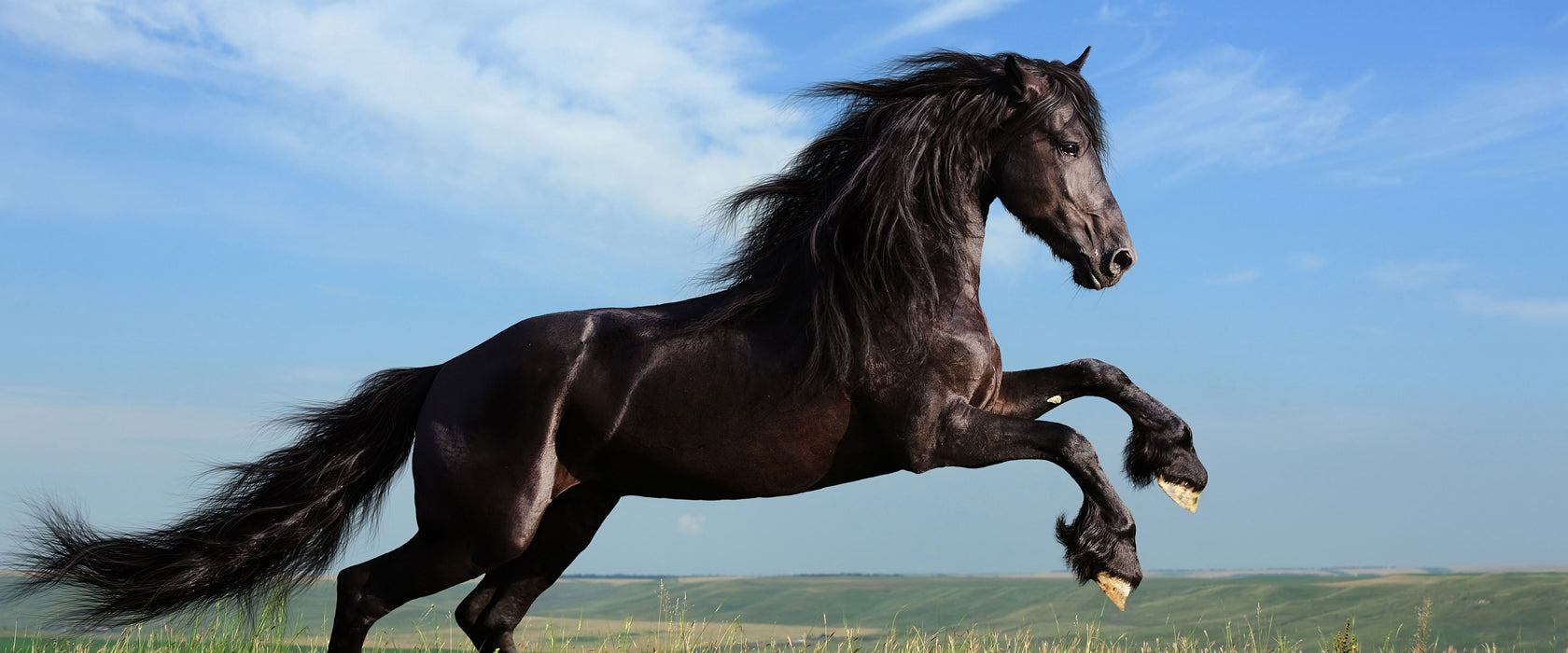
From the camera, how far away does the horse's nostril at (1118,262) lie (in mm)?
4734

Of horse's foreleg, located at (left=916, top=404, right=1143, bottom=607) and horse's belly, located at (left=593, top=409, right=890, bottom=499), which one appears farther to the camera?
horse's belly, located at (left=593, top=409, right=890, bottom=499)

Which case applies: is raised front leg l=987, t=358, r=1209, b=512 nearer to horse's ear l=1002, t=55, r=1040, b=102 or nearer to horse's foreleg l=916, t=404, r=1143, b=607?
horse's foreleg l=916, t=404, r=1143, b=607

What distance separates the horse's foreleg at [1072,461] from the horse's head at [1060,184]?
715mm

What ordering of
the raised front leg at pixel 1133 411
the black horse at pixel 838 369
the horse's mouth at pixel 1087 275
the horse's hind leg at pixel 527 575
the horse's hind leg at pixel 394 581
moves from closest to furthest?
the black horse at pixel 838 369 < the horse's mouth at pixel 1087 275 < the raised front leg at pixel 1133 411 < the horse's hind leg at pixel 394 581 < the horse's hind leg at pixel 527 575

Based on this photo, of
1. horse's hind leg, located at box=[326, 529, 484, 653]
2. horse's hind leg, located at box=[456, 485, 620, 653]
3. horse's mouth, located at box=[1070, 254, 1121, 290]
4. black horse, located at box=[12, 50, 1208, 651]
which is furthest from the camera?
horse's hind leg, located at box=[456, 485, 620, 653]

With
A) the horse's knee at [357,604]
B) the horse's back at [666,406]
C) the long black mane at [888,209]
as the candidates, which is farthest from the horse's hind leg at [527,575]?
the long black mane at [888,209]

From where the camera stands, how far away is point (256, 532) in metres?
5.51

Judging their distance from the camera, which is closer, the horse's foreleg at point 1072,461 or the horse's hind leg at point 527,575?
the horse's foreleg at point 1072,461

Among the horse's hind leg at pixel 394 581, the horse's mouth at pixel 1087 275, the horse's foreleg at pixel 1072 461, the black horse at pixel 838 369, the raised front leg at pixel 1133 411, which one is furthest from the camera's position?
the horse's hind leg at pixel 394 581

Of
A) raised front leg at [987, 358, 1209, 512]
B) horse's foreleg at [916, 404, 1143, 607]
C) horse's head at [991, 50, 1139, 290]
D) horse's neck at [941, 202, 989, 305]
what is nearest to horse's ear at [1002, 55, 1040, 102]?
horse's head at [991, 50, 1139, 290]

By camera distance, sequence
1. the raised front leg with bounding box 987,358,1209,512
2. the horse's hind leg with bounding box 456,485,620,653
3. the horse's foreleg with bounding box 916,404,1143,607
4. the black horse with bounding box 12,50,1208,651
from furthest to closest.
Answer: the horse's hind leg with bounding box 456,485,620,653, the raised front leg with bounding box 987,358,1209,512, the black horse with bounding box 12,50,1208,651, the horse's foreleg with bounding box 916,404,1143,607

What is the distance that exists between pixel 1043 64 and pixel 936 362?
143 centimetres

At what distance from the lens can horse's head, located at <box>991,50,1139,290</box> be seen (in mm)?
4770

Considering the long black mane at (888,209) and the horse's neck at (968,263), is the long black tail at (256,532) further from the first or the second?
the horse's neck at (968,263)
